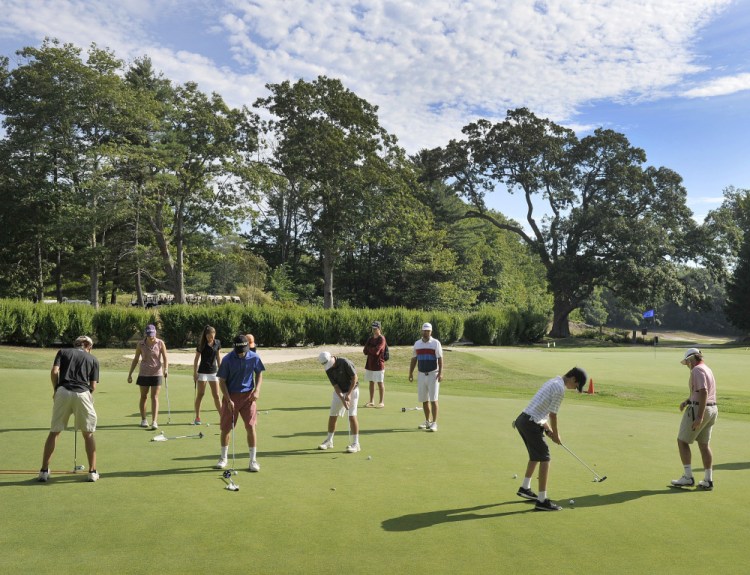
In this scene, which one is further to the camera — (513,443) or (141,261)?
(141,261)

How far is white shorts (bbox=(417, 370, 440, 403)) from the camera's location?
45.0 ft

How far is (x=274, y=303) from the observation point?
50.1m

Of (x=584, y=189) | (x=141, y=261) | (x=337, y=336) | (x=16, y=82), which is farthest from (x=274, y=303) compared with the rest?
(x=584, y=189)

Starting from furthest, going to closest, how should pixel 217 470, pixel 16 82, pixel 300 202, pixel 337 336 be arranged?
pixel 300 202 → pixel 16 82 → pixel 337 336 → pixel 217 470

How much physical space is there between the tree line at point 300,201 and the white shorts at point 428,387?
125 ft

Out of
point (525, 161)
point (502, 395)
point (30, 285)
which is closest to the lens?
point (502, 395)

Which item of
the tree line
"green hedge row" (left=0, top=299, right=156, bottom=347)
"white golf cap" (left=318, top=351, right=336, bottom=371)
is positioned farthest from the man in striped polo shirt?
the tree line

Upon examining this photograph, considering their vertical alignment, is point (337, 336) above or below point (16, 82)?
below

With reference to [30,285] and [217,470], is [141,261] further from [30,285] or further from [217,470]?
[217,470]

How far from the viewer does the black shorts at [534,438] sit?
27.9ft

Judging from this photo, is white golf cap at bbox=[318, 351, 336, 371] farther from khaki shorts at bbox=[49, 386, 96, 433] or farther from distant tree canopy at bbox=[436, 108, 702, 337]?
distant tree canopy at bbox=[436, 108, 702, 337]

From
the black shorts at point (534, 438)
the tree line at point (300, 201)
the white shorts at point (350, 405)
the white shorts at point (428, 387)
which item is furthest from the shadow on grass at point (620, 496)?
the tree line at point (300, 201)

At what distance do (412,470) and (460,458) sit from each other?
1.15 meters

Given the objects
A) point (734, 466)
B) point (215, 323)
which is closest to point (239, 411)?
point (734, 466)
